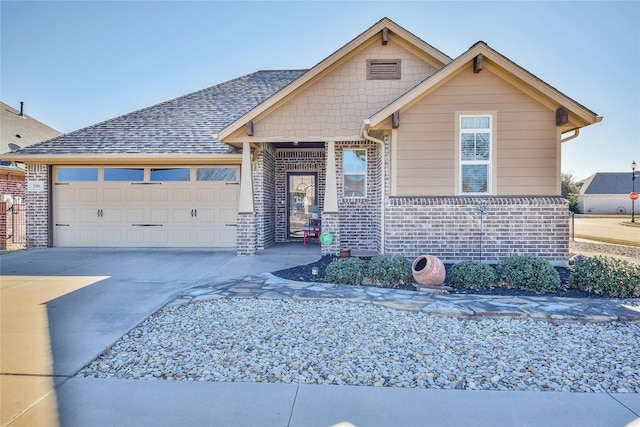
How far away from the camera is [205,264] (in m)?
8.42

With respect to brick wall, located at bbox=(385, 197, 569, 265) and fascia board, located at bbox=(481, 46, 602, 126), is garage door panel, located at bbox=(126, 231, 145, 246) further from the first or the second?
fascia board, located at bbox=(481, 46, 602, 126)

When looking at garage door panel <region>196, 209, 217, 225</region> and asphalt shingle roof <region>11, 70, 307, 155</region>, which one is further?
garage door panel <region>196, 209, 217, 225</region>

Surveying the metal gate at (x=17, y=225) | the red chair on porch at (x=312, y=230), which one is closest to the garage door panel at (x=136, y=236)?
the metal gate at (x=17, y=225)

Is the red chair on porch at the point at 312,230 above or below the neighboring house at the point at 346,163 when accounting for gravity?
below

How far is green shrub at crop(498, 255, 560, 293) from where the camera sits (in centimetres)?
608

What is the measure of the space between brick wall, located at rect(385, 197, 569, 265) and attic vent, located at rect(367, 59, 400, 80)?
3.77 m

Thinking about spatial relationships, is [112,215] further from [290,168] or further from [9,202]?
[290,168]

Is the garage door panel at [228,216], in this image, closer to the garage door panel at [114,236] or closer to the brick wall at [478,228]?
the garage door panel at [114,236]

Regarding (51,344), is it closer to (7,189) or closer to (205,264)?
(205,264)

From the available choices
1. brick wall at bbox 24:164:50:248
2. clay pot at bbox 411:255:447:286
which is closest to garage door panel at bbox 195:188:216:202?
brick wall at bbox 24:164:50:248

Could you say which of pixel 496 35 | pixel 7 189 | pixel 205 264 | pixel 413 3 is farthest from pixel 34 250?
pixel 496 35

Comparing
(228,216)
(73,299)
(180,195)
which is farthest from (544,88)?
(180,195)

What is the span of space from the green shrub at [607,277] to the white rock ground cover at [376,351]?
4.85 feet

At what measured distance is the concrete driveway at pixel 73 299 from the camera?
3076 mm
